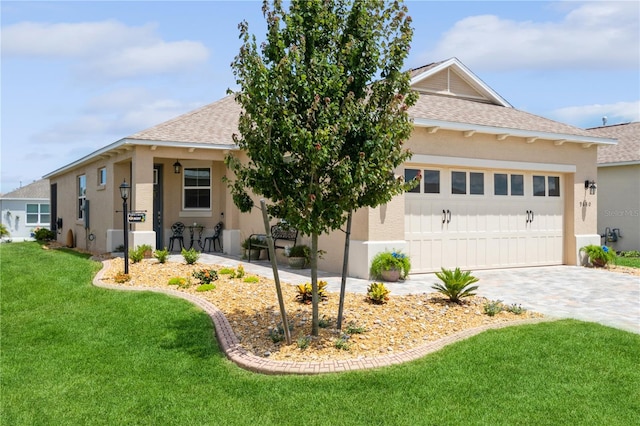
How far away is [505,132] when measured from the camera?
12.1 meters

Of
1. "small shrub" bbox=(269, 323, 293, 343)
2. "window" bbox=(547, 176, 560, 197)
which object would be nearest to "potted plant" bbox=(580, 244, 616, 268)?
"window" bbox=(547, 176, 560, 197)

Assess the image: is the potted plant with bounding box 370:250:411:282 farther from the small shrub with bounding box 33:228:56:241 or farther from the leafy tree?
the small shrub with bounding box 33:228:56:241

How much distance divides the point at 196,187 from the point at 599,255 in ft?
41.8

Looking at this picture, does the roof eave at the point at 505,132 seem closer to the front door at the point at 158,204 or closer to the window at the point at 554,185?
the window at the point at 554,185

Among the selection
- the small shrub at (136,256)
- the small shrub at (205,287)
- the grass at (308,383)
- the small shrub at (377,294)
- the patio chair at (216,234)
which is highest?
the patio chair at (216,234)

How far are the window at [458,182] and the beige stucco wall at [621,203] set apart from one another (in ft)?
34.2

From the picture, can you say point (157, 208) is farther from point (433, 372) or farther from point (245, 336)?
point (433, 372)

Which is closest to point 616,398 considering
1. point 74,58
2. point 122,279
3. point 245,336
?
point 245,336

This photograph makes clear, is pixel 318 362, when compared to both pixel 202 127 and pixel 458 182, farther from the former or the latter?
pixel 202 127

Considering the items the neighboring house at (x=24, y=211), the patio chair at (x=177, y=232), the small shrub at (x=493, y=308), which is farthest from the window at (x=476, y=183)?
the neighboring house at (x=24, y=211)

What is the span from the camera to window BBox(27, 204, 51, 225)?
3419 cm

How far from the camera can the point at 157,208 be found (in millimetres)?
16547

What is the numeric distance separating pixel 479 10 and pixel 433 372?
7.38 metres

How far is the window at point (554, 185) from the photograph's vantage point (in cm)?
1370
